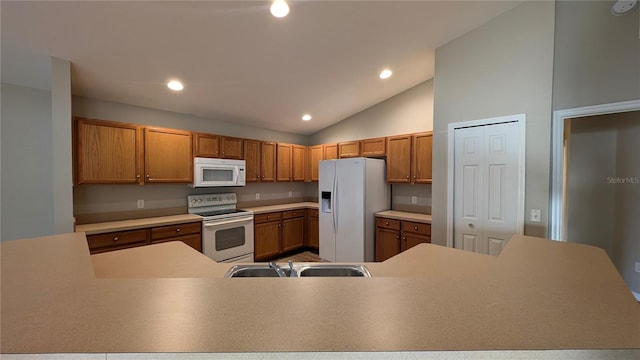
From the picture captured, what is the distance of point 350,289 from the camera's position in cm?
80

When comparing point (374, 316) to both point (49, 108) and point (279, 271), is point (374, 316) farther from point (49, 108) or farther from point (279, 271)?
point (49, 108)

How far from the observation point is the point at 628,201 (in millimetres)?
2729

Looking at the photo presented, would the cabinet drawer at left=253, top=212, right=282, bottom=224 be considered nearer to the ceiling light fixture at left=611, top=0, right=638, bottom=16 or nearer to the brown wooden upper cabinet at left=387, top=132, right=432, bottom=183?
the brown wooden upper cabinet at left=387, top=132, right=432, bottom=183

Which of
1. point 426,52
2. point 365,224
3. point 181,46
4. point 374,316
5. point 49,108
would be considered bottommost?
point 365,224

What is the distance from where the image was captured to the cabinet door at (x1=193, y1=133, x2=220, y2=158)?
347 centimetres

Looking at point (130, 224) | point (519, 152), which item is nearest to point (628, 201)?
point (519, 152)

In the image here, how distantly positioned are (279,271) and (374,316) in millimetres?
864

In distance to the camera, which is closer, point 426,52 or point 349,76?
point 426,52

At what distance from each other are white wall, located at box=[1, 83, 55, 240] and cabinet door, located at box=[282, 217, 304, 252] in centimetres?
287

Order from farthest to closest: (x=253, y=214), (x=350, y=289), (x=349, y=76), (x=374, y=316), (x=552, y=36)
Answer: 1. (x=253, y=214)
2. (x=349, y=76)
3. (x=552, y=36)
4. (x=350, y=289)
5. (x=374, y=316)

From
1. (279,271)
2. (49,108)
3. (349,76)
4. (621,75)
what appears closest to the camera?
(279,271)

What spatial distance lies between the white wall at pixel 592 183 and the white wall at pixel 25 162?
5.90 metres

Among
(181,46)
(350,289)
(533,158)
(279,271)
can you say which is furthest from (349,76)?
(350,289)

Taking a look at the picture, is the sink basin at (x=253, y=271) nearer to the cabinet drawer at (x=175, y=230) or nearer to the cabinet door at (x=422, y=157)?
the cabinet drawer at (x=175, y=230)
